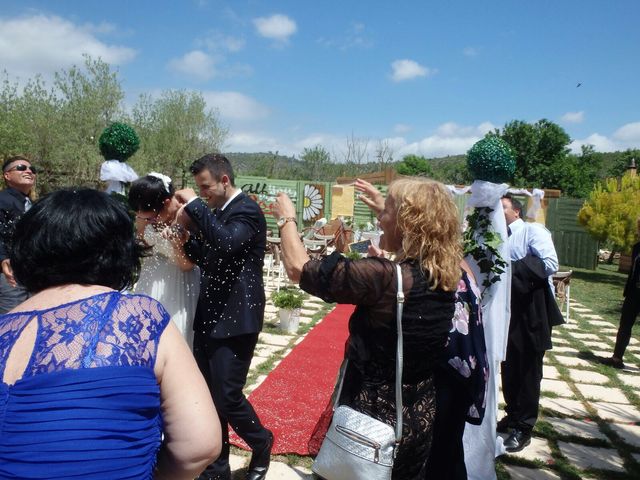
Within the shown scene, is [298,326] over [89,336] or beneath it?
beneath

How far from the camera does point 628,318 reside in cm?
599

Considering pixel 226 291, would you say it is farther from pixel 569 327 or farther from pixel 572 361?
pixel 569 327

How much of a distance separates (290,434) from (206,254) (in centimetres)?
175

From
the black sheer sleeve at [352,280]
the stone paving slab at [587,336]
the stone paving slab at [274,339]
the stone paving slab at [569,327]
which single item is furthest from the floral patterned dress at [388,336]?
the stone paving slab at [569,327]

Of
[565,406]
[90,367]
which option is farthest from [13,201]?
[565,406]

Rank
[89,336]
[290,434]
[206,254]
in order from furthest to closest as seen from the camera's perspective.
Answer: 1. [290,434]
2. [206,254]
3. [89,336]

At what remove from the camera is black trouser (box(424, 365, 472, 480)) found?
212 centimetres

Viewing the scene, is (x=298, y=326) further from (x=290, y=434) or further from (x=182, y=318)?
(x=182, y=318)

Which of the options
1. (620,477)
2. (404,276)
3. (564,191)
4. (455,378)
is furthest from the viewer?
(564,191)

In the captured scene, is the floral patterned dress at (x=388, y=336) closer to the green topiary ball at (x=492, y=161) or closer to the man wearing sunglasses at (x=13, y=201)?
the green topiary ball at (x=492, y=161)

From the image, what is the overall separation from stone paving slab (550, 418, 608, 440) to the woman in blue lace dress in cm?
380

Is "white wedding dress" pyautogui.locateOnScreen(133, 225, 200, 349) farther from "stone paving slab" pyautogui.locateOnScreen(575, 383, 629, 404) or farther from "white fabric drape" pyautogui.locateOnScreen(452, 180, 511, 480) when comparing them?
"stone paving slab" pyautogui.locateOnScreen(575, 383, 629, 404)

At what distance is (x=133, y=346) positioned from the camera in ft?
3.92

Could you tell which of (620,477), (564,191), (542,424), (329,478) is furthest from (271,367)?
(564,191)
